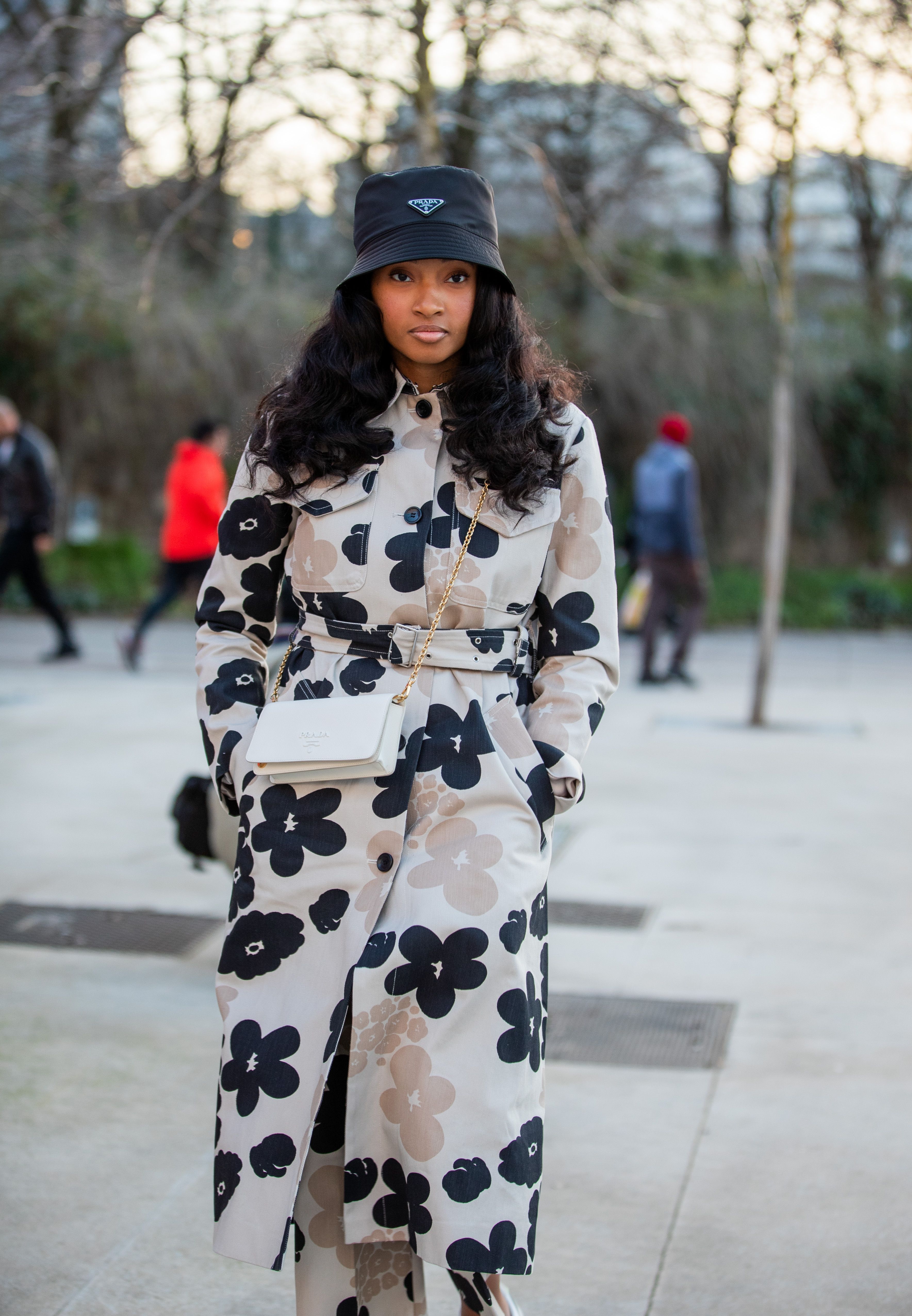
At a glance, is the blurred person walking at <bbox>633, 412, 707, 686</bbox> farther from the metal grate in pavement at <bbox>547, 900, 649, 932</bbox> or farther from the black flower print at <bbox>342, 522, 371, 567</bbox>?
the black flower print at <bbox>342, 522, 371, 567</bbox>

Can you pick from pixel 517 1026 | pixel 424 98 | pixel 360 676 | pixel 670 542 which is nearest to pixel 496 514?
pixel 360 676

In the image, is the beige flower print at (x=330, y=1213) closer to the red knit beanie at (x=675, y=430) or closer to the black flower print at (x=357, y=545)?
the black flower print at (x=357, y=545)

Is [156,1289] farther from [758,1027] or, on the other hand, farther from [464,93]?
[464,93]

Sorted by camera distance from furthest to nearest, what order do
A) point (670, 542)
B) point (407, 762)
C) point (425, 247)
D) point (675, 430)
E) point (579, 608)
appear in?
point (675, 430) < point (670, 542) < point (579, 608) < point (425, 247) < point (407, 762)

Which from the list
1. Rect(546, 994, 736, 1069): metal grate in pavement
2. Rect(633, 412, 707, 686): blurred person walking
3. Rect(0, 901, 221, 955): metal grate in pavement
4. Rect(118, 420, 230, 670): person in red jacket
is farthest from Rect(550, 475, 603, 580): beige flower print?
Rect(633, 412, 707, 686): blurred person walking

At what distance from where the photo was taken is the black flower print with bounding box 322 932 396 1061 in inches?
82.2

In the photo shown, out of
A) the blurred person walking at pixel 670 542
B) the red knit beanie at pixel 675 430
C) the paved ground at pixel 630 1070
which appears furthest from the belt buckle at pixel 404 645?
the red knit beanie at pixel 675 430

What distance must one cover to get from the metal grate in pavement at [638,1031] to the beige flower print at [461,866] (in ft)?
6.00

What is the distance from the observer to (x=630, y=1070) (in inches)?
148

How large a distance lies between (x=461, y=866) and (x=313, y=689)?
37cm

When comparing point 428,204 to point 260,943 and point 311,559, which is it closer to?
Result: point 311,559

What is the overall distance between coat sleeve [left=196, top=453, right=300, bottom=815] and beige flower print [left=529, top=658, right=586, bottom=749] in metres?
0.45

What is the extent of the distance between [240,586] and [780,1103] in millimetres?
2039

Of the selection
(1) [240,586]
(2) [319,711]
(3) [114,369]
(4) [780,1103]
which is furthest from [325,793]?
(3) [114,369]
